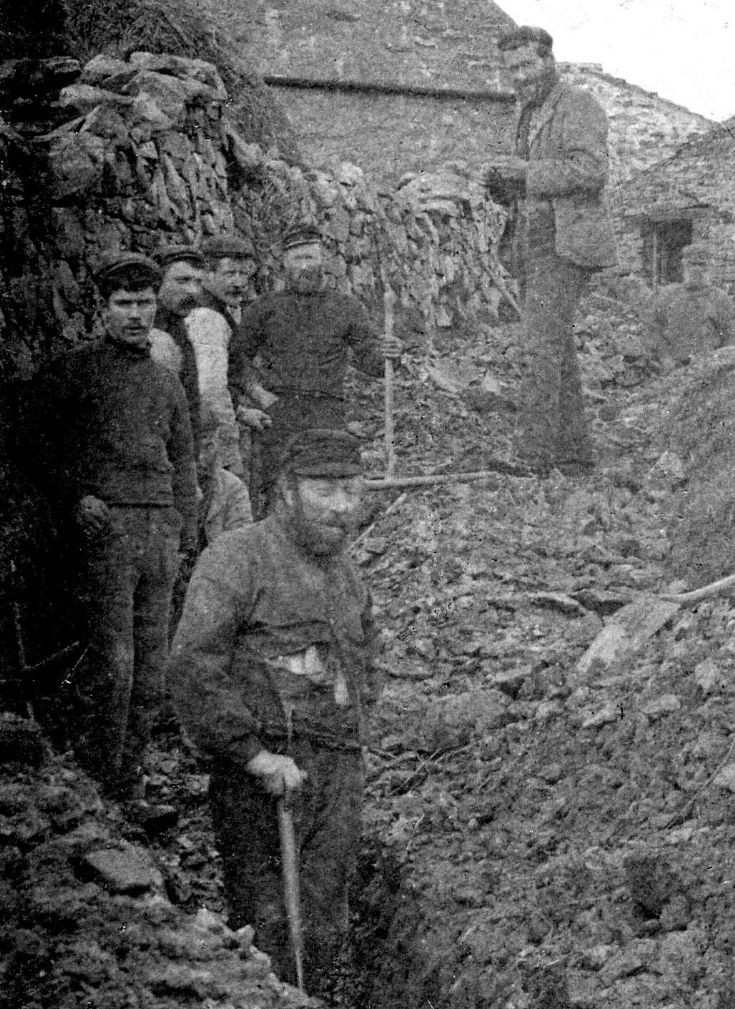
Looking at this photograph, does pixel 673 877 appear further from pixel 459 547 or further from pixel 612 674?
pixel 459 547

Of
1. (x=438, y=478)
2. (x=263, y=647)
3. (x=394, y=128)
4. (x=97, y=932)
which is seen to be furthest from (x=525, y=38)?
(x=394, y=128)

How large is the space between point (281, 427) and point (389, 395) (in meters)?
0.55

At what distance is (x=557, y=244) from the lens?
216 inches

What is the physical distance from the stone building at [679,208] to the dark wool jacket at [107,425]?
28.5 ft

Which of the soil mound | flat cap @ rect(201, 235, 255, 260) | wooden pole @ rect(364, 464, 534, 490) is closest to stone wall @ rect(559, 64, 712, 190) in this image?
the soil mound

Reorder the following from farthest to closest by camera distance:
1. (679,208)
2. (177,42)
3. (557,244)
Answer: (679,208) < (177,42) < (557,244)

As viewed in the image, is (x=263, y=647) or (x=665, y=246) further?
(x=665, y=246)

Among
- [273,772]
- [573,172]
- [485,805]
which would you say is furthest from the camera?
[573,172]

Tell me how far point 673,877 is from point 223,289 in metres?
2.58

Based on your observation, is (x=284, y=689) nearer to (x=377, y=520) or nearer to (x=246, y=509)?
(x=246, y=509)

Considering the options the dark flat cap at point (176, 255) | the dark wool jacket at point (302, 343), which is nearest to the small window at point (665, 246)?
the dark wool jacket at point (302, 343)

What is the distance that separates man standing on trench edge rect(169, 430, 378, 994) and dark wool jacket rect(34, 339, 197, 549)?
0.71 metres

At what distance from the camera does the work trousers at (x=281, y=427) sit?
169 inches

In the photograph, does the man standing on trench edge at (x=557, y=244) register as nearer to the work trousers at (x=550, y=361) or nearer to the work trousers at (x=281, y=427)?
the work trousers at (x=550, y=361)
